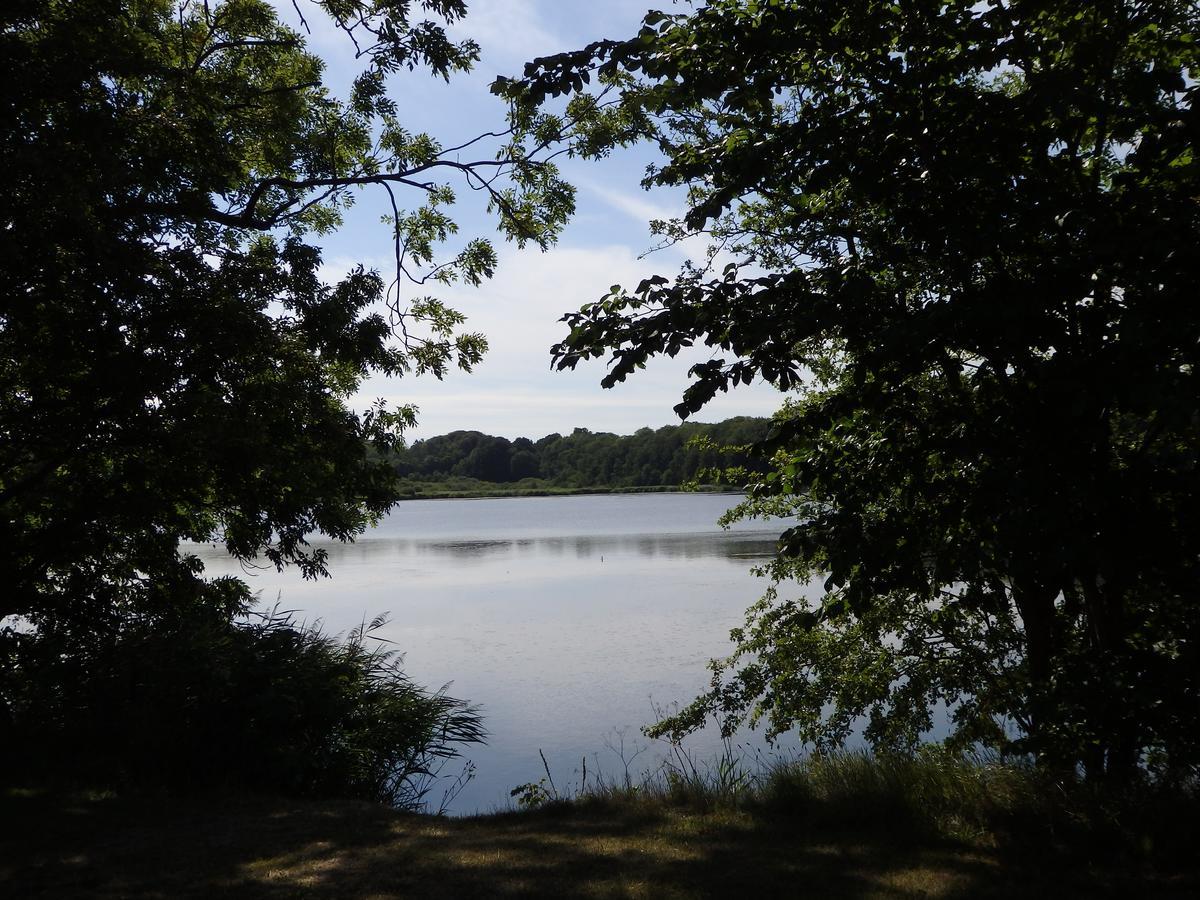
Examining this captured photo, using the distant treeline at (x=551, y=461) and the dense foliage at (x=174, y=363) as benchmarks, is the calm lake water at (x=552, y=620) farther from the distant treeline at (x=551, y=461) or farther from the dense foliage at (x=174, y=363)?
the distant treeline at (x=551, y=461)

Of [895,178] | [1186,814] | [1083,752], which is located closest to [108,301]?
[895,178]

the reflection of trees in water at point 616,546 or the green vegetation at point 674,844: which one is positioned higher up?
the green vegetation at point 674,844

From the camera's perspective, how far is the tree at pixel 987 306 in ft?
13.8

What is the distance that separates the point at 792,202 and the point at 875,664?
4356 millimetres

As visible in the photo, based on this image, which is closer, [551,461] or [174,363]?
[174,363]

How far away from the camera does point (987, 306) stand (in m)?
4.15

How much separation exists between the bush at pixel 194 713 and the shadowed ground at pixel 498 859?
89cm

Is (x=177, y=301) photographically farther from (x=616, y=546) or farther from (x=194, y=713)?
(x=616, y=546)

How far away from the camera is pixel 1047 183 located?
15.4 ft

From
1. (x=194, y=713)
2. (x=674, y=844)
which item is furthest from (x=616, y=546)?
(x=674, y=844)

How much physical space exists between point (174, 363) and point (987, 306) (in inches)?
258

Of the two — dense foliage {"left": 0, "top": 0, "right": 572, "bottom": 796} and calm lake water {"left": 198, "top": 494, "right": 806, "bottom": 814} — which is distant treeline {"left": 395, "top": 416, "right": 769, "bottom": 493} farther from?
dense foliage {"left": 0, "top": 0, "right": 572, "bottom": 796}

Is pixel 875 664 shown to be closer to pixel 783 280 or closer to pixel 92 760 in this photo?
pixel 783 280

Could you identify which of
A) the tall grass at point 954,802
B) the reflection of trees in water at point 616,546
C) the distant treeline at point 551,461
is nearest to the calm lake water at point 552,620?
the reflection of trees in water at point 616,546
